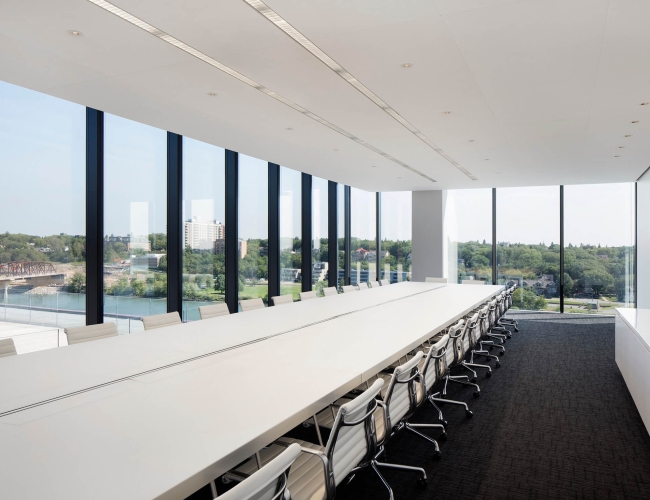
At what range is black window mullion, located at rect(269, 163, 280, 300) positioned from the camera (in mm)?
8445

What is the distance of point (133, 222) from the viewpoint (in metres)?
5.95

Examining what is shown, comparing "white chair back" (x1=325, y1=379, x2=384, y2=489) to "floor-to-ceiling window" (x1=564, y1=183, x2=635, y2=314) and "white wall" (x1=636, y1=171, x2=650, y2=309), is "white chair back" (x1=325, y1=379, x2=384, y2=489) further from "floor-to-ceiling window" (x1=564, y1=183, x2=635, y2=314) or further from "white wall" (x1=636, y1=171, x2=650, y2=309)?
"floor-to-ceiling window" (x1=564, y1=183, x2=635, y2=314)

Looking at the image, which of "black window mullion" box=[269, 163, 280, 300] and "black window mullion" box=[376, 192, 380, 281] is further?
"black window mullion" box=[376, 192, 380, 281]

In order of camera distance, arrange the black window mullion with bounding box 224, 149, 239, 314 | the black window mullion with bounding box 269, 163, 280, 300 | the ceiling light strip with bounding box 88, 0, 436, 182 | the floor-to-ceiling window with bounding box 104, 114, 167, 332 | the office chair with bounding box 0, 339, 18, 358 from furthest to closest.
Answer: the black window mullion with bounding box 269, 163, 280, 300 → the black window mullion with bounding box 224, 149, 239, 314 → the floor-to-ceiling window with bounding box 104, 114, 167, 332 → the office chair with bounding box 0, 339, 18, 358 → the ceiling light strip with bounding box 88, 0, 436, 182

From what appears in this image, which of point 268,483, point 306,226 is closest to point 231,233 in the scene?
point 306,226

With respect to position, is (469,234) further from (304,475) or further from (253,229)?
(304,475)

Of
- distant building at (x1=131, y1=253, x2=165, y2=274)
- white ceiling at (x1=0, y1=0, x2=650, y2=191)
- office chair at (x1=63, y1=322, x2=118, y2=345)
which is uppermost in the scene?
white ceiling at (x1=0, y1=0, x2=650, y2=191)

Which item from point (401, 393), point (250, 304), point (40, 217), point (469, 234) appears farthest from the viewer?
point (469, 234)

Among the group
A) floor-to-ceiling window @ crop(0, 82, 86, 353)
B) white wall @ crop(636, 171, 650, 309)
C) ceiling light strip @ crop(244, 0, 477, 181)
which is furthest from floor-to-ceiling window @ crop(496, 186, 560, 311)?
floor-to-ceiling window @ crop(0, 82, 86, 353)

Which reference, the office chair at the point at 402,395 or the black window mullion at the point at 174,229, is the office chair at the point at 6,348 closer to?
the office chair at the point at 402,395

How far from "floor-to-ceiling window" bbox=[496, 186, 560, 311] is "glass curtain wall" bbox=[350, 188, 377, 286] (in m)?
3.08

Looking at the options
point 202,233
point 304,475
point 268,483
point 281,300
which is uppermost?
point 202,233

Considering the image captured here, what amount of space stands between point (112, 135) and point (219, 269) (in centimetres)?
259

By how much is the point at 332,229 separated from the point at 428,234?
2518 mm
